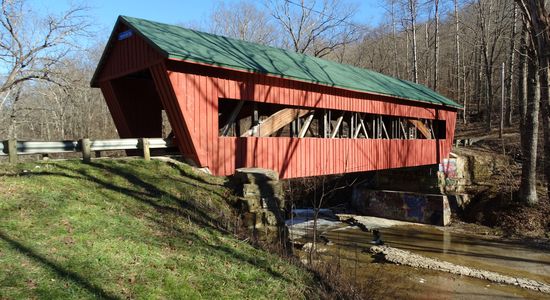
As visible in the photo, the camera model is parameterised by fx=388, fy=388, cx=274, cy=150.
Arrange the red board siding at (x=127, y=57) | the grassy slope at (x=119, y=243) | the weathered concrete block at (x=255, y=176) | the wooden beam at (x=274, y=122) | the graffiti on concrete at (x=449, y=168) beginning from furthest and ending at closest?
the graffiti on concrete at (x=449, y=168) < the wooden beam at (x=274, y=122) < the red board siding at (x=127, y=57) < the weathered concrete block at (x=255, y=176) < the grassy slope at (x=119, y=243)

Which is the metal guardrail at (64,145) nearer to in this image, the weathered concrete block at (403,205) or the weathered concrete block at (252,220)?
the weathered concrete block at (252,220)

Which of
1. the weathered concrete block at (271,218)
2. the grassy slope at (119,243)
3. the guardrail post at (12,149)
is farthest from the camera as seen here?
the weathered concrete block at (271,218)

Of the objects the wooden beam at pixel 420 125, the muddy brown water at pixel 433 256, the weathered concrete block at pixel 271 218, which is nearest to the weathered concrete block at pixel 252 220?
the weathered concrete block at pixel 271 218

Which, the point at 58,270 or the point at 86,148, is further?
the point at 86,148

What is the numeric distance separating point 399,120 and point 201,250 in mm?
12106

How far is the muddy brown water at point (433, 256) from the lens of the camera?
9086 millimetres

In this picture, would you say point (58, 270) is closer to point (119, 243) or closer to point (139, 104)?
point (119, 243)

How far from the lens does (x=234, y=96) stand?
9023mm

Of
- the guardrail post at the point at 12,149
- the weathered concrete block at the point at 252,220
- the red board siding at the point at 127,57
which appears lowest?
the weathered concrete block at the point at 252,220

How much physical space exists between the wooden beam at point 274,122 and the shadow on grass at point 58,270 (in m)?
5.79

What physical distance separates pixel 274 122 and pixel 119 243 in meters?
6.11

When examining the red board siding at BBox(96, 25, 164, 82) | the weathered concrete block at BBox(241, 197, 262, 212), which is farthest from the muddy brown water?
the red board siding at BBox(96, 25, 164, 82)

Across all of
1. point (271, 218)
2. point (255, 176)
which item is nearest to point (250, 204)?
point (271, 218)

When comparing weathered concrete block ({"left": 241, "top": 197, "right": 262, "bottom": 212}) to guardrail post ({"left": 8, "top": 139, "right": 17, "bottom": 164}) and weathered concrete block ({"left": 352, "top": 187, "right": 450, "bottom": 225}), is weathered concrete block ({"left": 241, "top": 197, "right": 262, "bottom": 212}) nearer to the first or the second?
Answer: guardrail post ({"left": 8, "top": 139, "right": 17, "bottom": 164})
